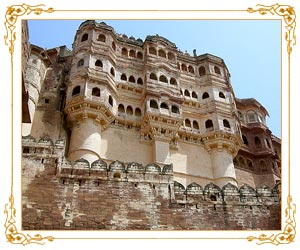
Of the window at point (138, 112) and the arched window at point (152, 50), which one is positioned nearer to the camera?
the window at point (138, 112)

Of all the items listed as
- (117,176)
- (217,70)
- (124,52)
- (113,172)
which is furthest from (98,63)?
(117,176)

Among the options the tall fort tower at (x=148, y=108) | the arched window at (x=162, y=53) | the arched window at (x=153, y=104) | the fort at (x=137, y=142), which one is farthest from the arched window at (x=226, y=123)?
the arched window at (x=162, y=53)

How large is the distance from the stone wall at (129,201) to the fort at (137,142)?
0.03 meters

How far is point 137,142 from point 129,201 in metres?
10.6

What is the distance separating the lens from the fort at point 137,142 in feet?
37.2

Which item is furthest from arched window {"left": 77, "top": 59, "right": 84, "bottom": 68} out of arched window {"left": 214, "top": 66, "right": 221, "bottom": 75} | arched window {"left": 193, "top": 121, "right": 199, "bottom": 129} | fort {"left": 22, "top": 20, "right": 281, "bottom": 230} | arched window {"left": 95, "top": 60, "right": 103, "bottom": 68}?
arched window {"left": 214, "top": 66, "right": 221, "bottom": 75}

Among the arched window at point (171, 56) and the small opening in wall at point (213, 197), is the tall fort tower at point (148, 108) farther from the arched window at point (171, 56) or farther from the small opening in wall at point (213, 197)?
the small opening in wall at point (213, 197)

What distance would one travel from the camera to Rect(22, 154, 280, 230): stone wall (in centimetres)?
1079

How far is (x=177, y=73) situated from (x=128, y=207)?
15751 mm

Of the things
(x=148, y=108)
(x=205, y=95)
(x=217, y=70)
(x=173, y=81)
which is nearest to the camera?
(x=148, y=108)

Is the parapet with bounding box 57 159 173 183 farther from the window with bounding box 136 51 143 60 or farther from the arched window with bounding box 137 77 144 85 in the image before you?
the window with bounding box 136 51 143 60

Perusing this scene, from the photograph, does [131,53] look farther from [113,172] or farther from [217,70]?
[113,172]

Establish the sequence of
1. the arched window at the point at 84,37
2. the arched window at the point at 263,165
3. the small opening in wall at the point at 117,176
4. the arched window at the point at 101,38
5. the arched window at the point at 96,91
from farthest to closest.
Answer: the arched window at the point at 263,165 < the arched window at the point at 101,38 < the arched window at the point at 84,37 < the arched window at the point at 96,91 < the small opening in wall at the point at 117,176

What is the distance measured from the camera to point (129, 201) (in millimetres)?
11523
